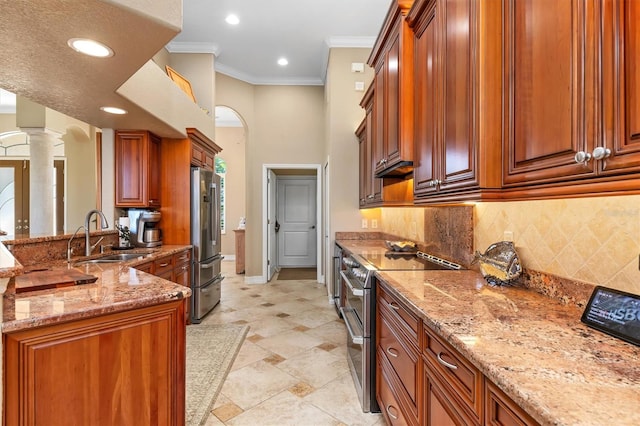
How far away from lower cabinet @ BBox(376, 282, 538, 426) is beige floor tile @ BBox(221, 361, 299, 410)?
0.80 metres

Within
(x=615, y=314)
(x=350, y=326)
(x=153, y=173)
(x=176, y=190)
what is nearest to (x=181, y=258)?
(x=176, y=190)

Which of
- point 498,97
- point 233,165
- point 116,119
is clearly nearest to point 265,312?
point 116,119

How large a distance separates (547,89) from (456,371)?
96cm

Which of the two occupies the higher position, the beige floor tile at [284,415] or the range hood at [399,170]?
the range hood at [399,170]

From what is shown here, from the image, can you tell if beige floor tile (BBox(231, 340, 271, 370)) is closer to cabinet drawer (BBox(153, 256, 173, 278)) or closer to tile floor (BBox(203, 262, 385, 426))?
tile floor (BBox(203, 262, 385, 426))

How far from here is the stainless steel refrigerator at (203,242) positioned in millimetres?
3771

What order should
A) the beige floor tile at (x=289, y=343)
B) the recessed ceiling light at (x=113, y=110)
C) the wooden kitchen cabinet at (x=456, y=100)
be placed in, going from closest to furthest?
the wooden kitchen cabinet at (x=456, y=100) < the recessed ceiling light at (x=113, y=110) < the beige floor tile at (x=289, y=343)

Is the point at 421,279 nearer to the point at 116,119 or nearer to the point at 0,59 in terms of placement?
the point at 0,59

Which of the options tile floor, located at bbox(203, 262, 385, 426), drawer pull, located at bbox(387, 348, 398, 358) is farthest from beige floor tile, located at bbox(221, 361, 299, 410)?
drawer pull, located at bbox(387, 348, 398, 358)

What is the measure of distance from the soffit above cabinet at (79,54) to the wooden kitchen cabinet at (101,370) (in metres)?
1.36

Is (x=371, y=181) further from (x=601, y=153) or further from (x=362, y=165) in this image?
(x=601, y=153)

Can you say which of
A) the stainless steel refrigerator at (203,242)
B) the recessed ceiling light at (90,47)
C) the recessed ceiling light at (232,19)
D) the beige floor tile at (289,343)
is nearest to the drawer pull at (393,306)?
the beige floor tile at (289,343)

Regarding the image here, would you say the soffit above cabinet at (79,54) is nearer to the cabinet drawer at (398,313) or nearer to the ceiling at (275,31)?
the ceiling at (275,31)

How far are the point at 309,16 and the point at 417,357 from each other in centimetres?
399
